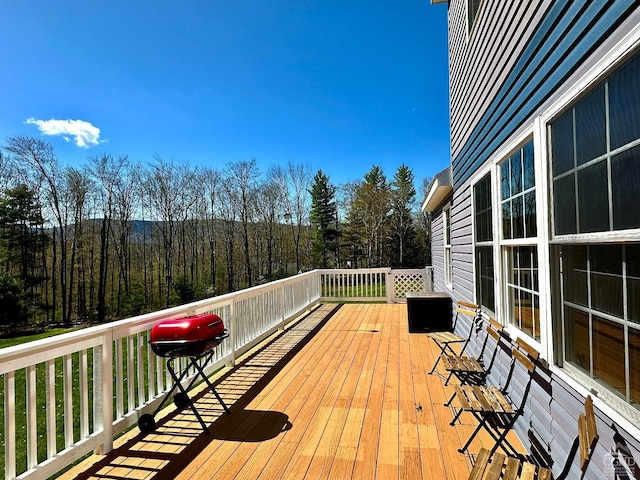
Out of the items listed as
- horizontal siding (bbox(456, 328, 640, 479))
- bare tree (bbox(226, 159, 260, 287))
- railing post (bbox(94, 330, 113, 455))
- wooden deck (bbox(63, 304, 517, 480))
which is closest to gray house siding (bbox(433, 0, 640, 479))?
horizontal siding (bbox(456, 328, 640, 479))

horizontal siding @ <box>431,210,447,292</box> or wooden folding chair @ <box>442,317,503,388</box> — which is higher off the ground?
horizontal siding @ <box>431,210,447,292</box>

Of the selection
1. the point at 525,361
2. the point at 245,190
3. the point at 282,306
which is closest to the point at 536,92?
the point at 525,361

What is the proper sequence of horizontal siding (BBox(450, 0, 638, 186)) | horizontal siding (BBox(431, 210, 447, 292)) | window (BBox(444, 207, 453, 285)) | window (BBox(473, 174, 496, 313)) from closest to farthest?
1. horizontal siding (BBox(450, 0, 638, 186))
2. window (BBox(473, 174, 496, 313))
3. window (BBox(444, 207, 453, 285))
4. horizontal siding (BBox(431, 210, 447, 292))

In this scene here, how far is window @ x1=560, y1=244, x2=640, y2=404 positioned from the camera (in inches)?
50.6

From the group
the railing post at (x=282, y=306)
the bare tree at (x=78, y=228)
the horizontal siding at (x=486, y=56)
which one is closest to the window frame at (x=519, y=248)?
the horizontal siding at (x=486, y=56)

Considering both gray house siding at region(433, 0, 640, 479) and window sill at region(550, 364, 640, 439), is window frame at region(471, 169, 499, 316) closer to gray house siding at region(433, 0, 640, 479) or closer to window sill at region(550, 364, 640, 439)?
gray house siding at region(433, 0, 640, 479)

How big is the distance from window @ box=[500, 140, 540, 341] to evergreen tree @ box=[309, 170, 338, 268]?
20855mm

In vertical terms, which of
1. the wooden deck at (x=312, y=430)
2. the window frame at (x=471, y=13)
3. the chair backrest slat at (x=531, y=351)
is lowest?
the wooden deck at (x=312, y=430)

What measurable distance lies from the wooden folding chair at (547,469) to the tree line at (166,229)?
772 inches

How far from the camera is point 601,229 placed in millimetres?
1451

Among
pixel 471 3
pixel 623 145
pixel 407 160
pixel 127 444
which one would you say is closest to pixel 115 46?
pixel 471 3

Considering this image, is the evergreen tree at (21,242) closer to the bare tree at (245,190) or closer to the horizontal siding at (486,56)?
the bare tree at (245,190)

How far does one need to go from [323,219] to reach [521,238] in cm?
2225

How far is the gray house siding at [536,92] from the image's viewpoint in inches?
53.5
